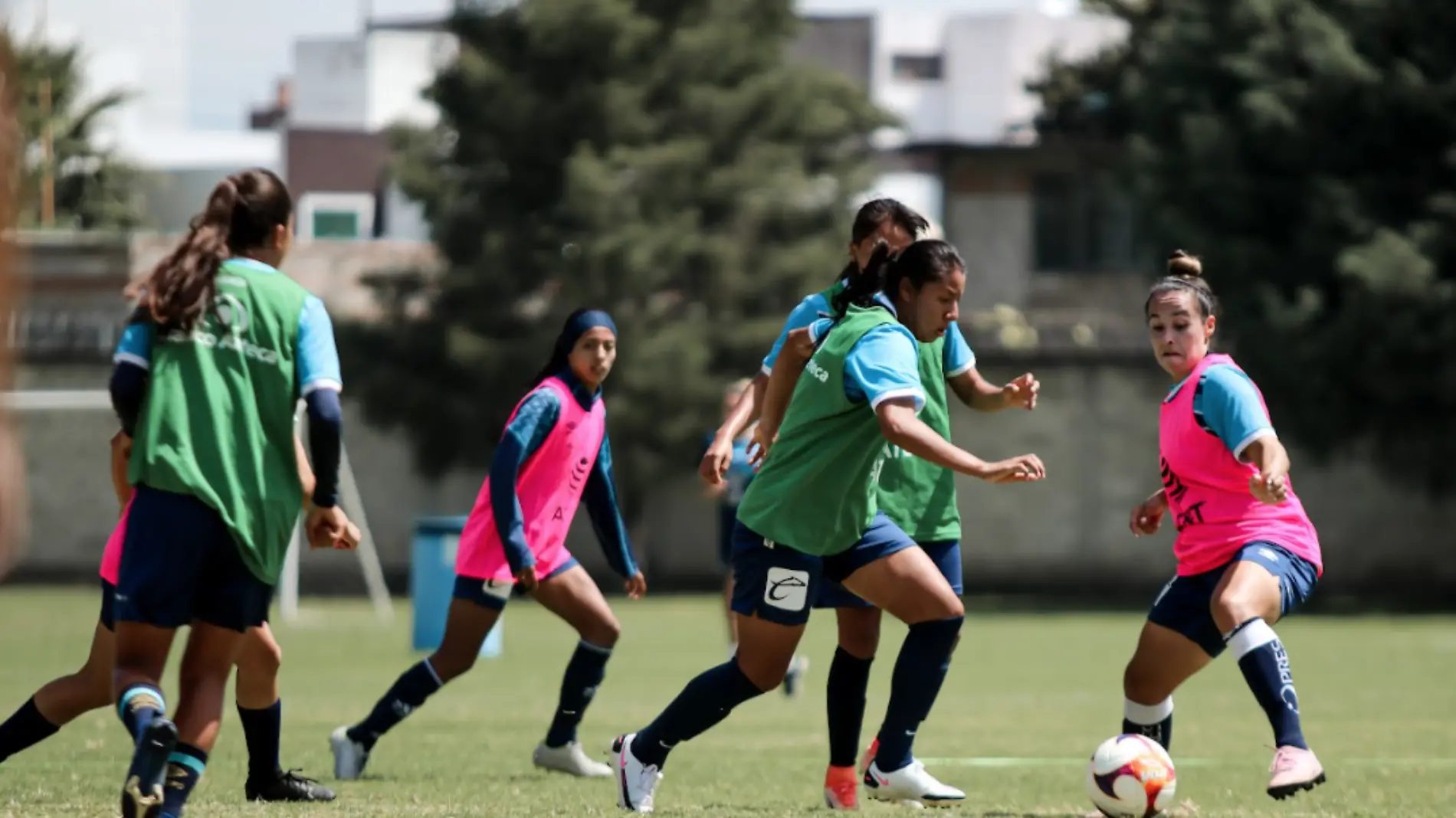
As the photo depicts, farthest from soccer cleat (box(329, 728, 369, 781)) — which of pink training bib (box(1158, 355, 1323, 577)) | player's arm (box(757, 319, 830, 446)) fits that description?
pink training bib (box(1158, 355, 1323, 577))

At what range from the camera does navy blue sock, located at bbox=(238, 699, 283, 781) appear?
7.69 metres

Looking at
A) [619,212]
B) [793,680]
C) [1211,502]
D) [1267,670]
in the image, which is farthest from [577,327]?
[619,212]

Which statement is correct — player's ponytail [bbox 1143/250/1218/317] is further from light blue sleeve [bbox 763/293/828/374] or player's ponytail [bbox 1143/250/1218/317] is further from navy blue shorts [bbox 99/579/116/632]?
navy blue shorts [bbox 99/579/116/632]

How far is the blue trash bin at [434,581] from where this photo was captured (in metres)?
19.5

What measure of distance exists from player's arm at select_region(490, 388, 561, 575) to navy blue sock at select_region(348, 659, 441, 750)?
642 millimetres

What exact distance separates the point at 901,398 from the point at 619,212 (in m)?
27.2

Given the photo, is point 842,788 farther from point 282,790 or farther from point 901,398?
point 282,790

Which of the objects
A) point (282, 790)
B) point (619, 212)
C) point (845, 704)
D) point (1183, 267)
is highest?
point (1183, 267)

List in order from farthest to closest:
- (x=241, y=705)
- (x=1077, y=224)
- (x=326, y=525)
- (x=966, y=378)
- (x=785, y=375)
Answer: (x=1077, y=224)
(x=966, y=378)
(x=785, y=375)
(x=241, y=705)
(x=326, y=525)

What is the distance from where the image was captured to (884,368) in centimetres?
707

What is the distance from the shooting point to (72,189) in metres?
53.7

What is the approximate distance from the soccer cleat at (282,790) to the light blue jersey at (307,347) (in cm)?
214

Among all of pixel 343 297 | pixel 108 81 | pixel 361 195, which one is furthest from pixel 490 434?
pixel 108 81

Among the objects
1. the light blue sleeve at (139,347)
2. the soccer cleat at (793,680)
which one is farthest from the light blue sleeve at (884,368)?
the soccer cleat at (793,680)
